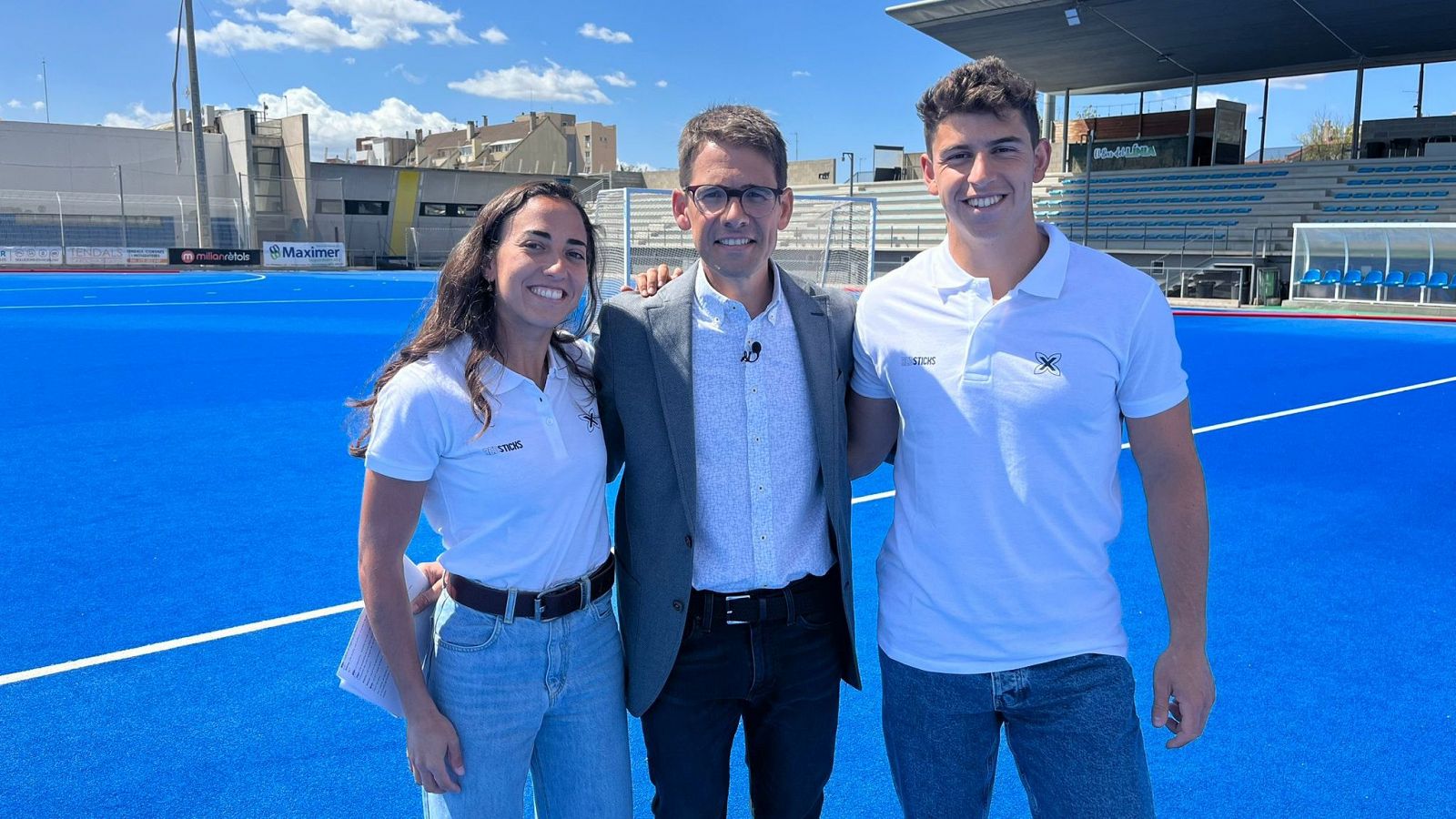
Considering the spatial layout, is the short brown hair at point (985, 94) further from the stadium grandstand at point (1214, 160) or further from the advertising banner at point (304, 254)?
the advertising banner at point (304, 254)

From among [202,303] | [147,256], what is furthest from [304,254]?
[202,303]

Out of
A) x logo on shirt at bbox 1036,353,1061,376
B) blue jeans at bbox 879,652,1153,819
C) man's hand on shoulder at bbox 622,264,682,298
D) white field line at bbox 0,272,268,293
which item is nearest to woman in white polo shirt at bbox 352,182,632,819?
man's hand on shoulder at bbox 622,264,682,298

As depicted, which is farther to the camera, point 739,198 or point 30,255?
point 30,255

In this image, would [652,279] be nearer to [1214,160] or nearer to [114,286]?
[114,286]

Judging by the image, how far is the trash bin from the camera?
2623 centimetres

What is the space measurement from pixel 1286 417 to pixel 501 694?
380 inches

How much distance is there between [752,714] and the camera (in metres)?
2.58

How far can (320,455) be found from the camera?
8062mm

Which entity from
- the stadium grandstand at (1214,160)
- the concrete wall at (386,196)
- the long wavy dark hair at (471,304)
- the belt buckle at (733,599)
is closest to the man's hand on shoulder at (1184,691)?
the belt buckle at (733,599)

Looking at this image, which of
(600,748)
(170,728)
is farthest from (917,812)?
(170,728)

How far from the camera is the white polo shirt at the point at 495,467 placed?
218 cm

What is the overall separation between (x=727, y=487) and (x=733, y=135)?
0.84 metres

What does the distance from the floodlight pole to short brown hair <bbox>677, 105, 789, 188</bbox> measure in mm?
42630

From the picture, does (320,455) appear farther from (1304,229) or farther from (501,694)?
(1304,229)
